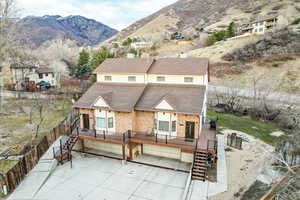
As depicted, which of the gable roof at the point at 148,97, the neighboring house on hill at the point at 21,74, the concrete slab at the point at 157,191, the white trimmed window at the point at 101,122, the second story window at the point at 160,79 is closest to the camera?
the concrete slab at the point at 157,191

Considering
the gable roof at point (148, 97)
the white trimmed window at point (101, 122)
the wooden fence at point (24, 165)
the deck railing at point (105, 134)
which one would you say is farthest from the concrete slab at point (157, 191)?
the wooden fence at point (24, 165)

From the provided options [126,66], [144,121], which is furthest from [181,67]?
[144,121]

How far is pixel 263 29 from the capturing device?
202 ft

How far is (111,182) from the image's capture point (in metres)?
14.2

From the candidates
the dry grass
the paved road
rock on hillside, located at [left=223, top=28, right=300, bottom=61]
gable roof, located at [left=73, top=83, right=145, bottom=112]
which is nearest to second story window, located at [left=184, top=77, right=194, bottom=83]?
gable roof, located at [left=73, top=83, right=145, bottom=112]

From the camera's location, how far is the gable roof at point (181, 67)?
1770 cm

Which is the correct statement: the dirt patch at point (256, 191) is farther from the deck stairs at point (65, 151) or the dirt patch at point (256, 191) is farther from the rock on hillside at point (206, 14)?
the rock on hillside at point (206, 14)

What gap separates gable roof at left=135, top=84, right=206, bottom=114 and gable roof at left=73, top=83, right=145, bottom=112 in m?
0.64

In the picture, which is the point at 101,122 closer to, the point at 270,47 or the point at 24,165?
the point at 24,165

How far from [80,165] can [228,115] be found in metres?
21.0

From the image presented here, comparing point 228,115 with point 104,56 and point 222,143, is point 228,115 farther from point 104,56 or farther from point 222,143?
point 104,56

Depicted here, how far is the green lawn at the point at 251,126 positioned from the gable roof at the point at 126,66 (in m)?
11.3

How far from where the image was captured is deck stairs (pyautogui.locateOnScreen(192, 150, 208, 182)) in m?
13.7

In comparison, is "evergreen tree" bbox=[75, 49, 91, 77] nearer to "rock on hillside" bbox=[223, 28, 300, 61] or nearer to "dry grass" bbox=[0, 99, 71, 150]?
"dry grass" bbox=[0, 99, 71, 150]
